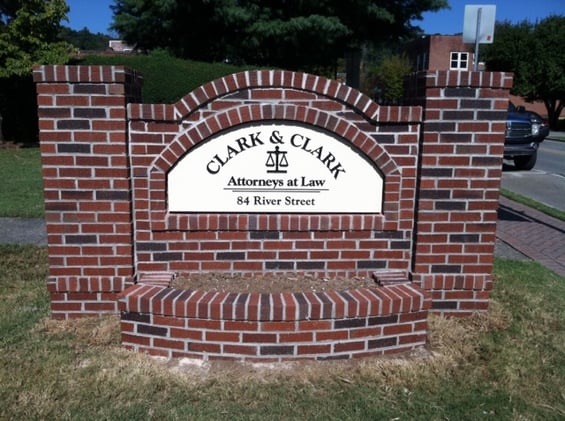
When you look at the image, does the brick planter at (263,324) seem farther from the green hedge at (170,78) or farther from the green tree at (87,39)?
the green tree at (87,39)

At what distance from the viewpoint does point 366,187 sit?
3.91 meters

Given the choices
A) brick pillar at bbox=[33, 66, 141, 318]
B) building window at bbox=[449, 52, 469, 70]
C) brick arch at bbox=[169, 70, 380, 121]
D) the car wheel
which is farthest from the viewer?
building window at bbox=[449, 52, 469, 70]

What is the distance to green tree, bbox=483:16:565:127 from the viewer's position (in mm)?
35594

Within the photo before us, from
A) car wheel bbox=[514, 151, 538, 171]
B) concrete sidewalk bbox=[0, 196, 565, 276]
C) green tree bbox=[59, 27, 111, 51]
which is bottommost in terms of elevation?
concrete sidewalk bbox=[0, 196, 565, 276]

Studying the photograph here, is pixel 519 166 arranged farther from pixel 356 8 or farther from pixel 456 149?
pixel 456 149

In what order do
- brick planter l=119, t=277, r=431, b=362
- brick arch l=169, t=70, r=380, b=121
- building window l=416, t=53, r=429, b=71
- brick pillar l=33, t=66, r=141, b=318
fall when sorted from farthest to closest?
building window l=416, t=53, r=429, b=71
brick arch l=169, t=70, r=380, b=121
brick pillar l=33, t=66, r=141, b=318
brick planter l=119, t=277, r=431, b=362

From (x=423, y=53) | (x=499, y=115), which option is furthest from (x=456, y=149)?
(x=423, y=53)

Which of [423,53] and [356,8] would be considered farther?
[423,53]

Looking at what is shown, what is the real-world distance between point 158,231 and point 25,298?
136 cm

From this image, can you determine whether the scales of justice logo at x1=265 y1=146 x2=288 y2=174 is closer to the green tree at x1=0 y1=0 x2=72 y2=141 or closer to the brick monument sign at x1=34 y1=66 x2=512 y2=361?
the brick monument sign at x1=34 y1=66 x2=512 y2=361

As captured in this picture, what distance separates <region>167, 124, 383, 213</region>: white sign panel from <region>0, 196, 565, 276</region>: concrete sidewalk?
9.05ft

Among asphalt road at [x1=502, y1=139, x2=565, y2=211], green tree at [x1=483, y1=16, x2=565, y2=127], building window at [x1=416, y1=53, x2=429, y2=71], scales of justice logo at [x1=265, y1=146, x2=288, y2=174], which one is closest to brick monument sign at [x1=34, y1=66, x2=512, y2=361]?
scales of justice logo at [x1=265, y1=146, x2=288, y2=174]

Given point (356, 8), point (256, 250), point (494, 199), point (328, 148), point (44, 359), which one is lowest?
point (44, 359)

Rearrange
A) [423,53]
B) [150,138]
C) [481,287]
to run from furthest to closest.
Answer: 1. [423,53]
2. [481,287]
3. [150,138]
